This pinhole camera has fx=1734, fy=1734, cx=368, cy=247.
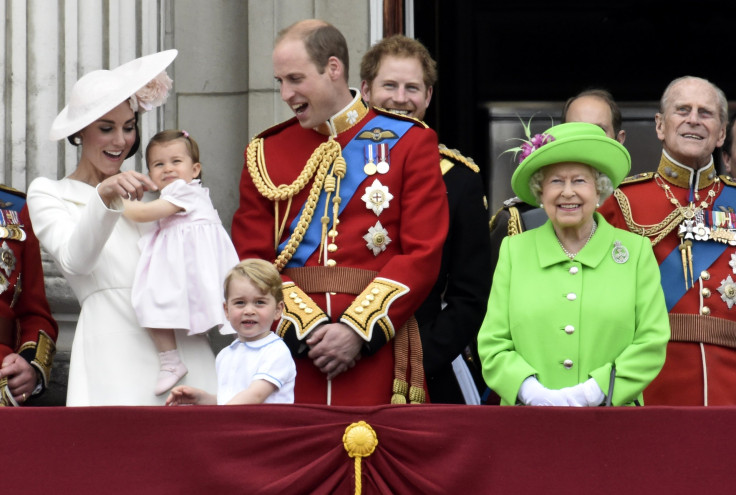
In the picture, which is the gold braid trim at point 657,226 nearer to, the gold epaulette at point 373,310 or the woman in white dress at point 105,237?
the gold epaulette at point 373,310

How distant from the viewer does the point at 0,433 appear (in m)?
4.51

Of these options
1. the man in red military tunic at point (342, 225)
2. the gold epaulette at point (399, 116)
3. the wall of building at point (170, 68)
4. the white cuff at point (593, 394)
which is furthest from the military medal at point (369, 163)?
the wall of building at point (170, 68)

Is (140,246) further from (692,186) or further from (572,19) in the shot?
(572,19)

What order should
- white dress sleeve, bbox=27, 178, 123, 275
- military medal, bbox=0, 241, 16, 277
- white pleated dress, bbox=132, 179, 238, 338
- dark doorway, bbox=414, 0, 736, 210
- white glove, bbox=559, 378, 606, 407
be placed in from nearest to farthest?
white glove, bbox=559, 378, 606, 407 → white dress sleeve, bbox=27, 178, 123, 275 → white pleated dress, bbox=132, 179, 238, 338 → military medal, bbox=0, 241, 16, 277 → dark doorway, bbox=414, 0, 736, 210

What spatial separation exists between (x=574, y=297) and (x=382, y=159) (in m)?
0.78

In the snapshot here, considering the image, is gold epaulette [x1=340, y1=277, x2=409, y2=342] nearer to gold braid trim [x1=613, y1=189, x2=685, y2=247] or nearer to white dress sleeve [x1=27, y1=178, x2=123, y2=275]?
white dress sleeve [x1=27, y1=178, x2=123, y2=275]

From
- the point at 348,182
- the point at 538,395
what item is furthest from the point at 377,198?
the point at 538,395

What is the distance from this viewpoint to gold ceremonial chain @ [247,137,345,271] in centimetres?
538

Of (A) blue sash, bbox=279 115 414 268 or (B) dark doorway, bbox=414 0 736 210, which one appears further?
(B) dark doorway, bbox=414 0 736 210

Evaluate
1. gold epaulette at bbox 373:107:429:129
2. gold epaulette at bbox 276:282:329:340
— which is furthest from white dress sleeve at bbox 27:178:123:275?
gold epaulette at bbox 373:107:429:129

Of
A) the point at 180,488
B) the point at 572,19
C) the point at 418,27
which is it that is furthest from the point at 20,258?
the point at 572,19

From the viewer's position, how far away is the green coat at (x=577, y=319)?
16.2 ft

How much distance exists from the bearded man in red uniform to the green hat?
16.6 inches

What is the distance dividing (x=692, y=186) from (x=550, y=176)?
0.69m
